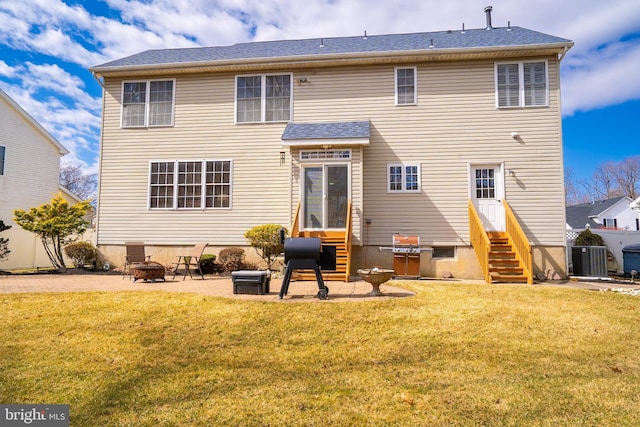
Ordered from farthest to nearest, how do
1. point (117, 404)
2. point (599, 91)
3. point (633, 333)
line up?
1. point (599, 91)
2. point (633, 333)
3. point (117, 404)

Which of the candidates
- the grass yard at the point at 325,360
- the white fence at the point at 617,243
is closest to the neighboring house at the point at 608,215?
the white fence at the point at 617,243

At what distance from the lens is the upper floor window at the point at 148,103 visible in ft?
42.2

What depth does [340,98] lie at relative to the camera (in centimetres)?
1215

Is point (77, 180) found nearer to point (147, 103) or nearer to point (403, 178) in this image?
point (147, 103)

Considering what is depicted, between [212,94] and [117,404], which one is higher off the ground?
[212,94]

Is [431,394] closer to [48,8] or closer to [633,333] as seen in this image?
[633,333]

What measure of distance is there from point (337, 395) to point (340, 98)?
1022 cm

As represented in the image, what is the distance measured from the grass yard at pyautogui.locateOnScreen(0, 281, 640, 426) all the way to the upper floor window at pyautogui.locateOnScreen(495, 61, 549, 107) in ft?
21.8

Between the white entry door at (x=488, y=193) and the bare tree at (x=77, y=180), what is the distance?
42.9 metres

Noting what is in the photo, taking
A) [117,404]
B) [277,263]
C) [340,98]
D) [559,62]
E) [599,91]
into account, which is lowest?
[117,404]

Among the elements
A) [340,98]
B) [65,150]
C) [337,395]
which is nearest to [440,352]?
[337,395]

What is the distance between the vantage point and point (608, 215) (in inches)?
1407

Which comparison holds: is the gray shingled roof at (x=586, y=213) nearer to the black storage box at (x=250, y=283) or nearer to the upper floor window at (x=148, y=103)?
the black storage box at (x=250, y=283)

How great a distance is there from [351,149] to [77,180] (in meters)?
43.3
